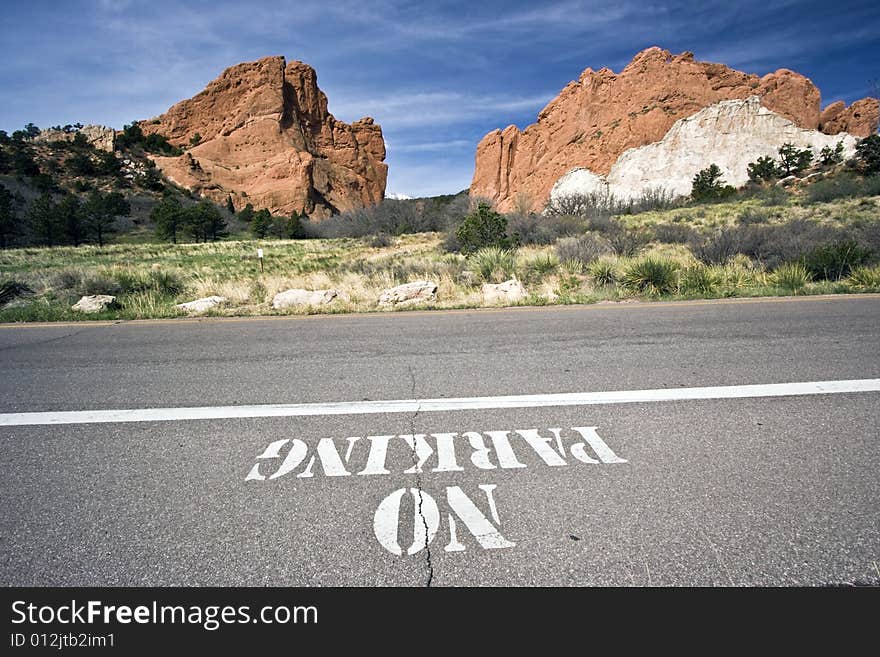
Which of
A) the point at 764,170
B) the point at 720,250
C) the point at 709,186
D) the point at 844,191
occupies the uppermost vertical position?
the point at 764,170

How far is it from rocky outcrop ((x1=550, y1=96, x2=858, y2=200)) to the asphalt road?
59.9 meters

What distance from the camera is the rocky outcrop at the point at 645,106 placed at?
64375 millimetres

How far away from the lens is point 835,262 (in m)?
11.2

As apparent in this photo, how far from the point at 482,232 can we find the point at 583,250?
6.55 metres

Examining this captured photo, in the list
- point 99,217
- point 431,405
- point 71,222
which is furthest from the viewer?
point 99,217

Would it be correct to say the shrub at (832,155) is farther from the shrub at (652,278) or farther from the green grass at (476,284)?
the shrub at (652,278)

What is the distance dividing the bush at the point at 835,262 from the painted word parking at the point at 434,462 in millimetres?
11383

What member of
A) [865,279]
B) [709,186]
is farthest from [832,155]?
[865,279]

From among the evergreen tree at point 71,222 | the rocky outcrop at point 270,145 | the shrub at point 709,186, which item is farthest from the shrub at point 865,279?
the rocky outcrop at point 270,145

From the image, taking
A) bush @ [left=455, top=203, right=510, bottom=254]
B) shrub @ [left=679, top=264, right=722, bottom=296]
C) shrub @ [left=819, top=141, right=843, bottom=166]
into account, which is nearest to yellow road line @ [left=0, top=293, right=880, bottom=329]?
shrub @ [left=679, top=264, right=722, bottom=296]

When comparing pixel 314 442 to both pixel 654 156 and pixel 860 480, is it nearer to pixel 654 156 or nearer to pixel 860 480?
pixel 860 480

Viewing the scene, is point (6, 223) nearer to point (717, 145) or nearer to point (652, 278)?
point (652, 278)

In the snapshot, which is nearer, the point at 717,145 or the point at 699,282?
the point at 699,282

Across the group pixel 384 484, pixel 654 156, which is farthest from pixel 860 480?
pixel 654 156
